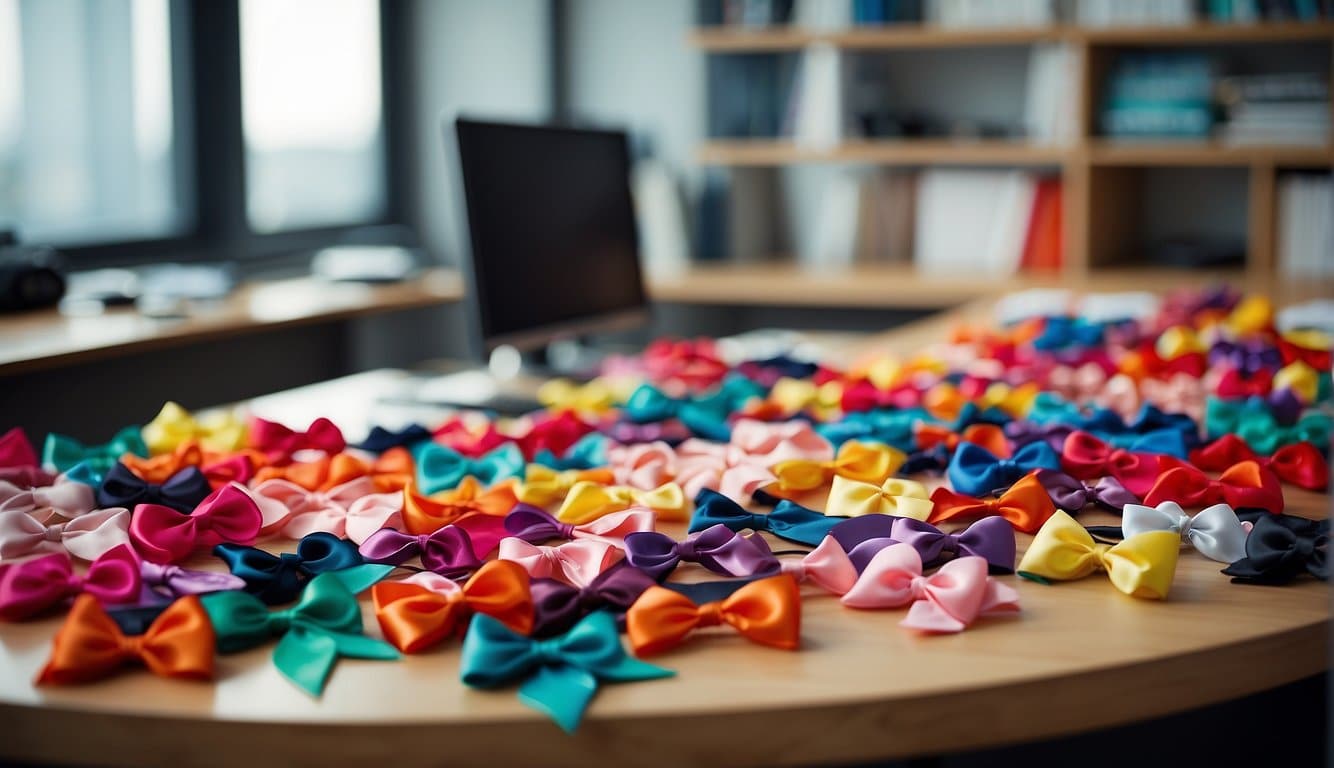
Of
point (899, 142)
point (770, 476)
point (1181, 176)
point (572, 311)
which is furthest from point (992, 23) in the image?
point (770, 476)

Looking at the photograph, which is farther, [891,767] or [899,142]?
[899,142]

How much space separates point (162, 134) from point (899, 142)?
216cm

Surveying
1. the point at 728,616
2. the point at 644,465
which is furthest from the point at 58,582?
the point at 644,465

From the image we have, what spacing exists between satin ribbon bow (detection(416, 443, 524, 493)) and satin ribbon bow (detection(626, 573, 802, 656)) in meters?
0.48

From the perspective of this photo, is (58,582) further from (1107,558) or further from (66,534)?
(1107,558)

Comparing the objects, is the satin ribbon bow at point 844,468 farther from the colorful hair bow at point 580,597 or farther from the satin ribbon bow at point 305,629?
the satin ribbon bow at point 305,629

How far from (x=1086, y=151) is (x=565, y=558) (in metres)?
3.38

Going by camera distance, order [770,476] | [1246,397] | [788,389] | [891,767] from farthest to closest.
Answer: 1. [891,767]
2. [788,389]
3. [1246,397]
4. [770,476]

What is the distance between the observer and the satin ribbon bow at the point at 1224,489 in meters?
1.26

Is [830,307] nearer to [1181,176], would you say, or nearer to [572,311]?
[1181,176]

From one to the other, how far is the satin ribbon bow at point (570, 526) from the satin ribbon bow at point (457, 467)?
0.22m

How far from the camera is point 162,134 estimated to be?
378 cm

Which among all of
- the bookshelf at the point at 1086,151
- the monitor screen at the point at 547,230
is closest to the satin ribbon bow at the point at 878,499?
the monitor screen at the point at 547,230

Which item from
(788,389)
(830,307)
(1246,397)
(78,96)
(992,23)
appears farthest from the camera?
(830,307)
